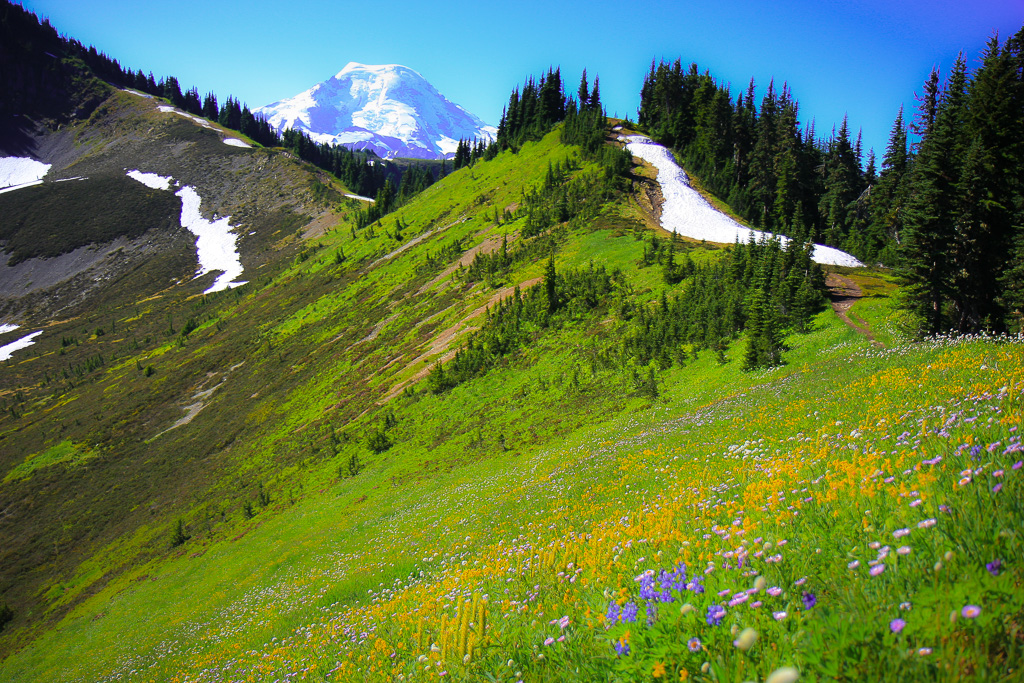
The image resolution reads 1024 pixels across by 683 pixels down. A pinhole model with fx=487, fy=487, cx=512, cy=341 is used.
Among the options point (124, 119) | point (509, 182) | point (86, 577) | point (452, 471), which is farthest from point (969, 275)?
point (124, 119)

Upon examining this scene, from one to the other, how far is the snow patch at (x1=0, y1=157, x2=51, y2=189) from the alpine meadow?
120 metres

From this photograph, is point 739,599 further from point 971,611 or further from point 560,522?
point 560,522

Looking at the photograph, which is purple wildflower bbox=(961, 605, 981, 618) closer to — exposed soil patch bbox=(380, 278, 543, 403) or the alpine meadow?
the alpine meadow

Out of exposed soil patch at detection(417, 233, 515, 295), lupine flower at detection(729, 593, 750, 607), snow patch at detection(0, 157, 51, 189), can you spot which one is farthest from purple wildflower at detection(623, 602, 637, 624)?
snow patch at detection(0, 157, 51, 189)

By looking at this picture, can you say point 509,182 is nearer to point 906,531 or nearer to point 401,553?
point 401,553

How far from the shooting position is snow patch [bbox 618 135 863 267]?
134 ft

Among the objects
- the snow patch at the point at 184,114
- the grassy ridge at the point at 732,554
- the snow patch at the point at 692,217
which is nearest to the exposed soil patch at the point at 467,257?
the snow patch at the point at 692,217

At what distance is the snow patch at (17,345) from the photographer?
3744 inches

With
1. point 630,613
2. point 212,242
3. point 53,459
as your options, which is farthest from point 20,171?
point 630,613

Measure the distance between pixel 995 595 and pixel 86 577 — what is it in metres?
48.1

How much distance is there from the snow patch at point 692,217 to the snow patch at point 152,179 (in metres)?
154

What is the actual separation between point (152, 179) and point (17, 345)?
276 ft

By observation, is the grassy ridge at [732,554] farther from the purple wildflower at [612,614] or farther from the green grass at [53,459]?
the green grass at [53,459]

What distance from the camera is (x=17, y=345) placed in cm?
9769
